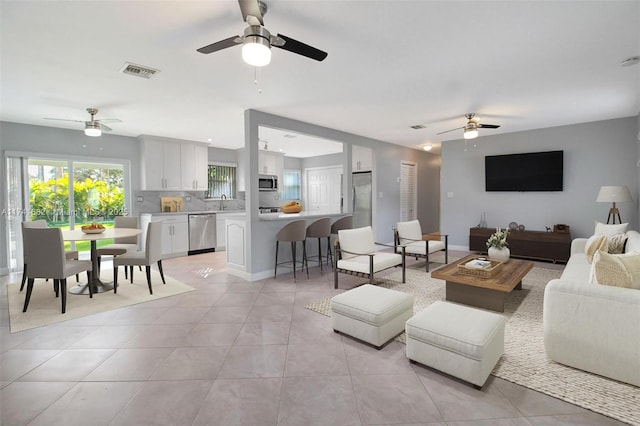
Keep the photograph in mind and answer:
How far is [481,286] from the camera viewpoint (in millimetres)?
3107

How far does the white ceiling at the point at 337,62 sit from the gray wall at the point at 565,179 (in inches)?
20.3

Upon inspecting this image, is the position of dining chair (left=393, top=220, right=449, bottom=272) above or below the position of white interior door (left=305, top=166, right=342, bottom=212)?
below

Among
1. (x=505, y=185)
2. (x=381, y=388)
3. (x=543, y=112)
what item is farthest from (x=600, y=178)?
(x=381, y=388)

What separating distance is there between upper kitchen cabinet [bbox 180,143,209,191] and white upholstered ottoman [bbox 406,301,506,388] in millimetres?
6138

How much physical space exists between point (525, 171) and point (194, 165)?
23.2 feet

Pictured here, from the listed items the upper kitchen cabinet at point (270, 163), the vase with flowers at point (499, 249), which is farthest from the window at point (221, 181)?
the vase with flowers at point (499, 249)

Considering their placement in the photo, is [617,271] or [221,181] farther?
[221,181]

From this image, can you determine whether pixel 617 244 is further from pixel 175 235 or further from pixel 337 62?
pixel 175 235

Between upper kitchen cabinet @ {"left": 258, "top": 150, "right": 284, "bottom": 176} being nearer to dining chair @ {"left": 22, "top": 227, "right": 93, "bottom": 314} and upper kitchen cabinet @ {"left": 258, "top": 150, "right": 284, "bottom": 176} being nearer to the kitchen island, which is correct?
the kitchen island

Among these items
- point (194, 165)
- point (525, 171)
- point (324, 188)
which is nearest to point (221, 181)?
point (194, 165)

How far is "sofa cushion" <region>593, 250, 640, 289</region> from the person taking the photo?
209 centimetres

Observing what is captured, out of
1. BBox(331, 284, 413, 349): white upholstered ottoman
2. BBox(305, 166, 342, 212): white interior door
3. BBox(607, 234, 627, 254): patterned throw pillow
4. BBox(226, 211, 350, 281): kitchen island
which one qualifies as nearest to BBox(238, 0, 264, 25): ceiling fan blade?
BBox(331, 284, 413, 349): white upholstered ottoman

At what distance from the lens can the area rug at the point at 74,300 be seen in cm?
320

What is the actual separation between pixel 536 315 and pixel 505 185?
3965 mm
